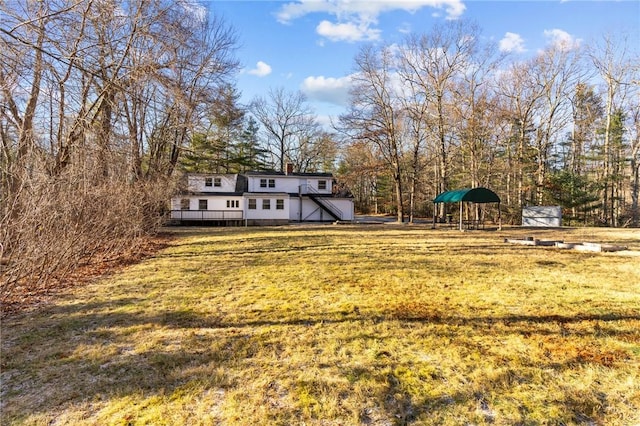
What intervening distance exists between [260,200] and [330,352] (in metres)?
22.4

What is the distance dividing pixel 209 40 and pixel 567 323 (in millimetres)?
19333

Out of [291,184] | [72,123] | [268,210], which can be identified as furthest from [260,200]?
[72,123]

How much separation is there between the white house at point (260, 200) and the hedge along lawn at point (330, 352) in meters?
18.2

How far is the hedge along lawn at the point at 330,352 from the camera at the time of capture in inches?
95.7

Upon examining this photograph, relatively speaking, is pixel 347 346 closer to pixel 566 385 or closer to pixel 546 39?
pixel 566 385

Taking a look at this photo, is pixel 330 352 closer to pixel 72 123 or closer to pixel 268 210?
pixel 72 123

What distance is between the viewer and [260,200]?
990 inches

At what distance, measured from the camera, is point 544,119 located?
26.3m

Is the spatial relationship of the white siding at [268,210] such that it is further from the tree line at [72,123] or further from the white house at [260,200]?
the tree line at [72,123]

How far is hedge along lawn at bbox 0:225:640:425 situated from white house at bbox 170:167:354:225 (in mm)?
18174

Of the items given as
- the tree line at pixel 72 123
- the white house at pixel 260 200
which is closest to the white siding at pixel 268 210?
the white house at pixel 260 200

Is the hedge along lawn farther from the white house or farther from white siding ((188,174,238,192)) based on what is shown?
white siding ((188,174,238,192))

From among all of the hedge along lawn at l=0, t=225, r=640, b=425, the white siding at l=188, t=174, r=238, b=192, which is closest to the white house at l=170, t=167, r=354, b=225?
the white siding at l=188, t=174, r=238, b=192

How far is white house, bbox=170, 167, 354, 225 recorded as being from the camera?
958 inches
